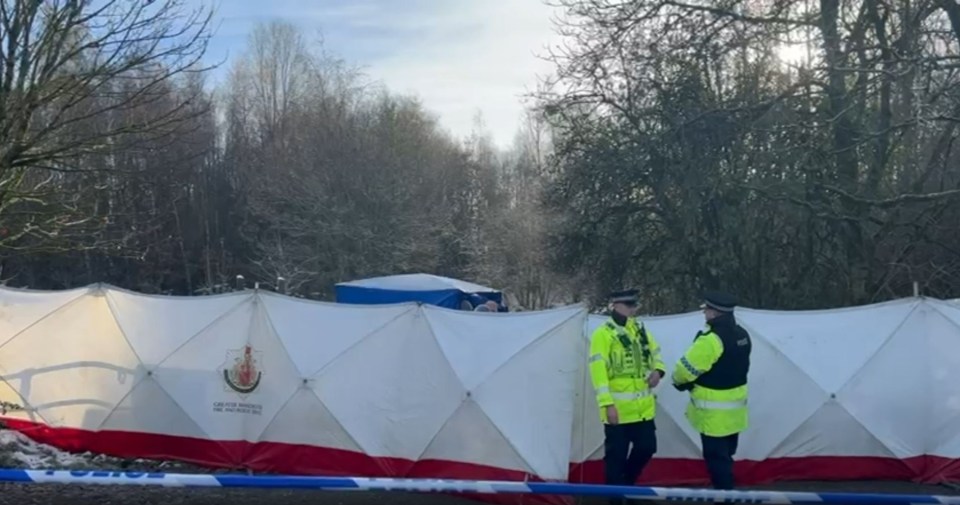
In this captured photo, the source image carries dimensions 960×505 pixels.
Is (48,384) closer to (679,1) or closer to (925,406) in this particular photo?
(925,406)

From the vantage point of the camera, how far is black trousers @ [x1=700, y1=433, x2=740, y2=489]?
7.34 metres

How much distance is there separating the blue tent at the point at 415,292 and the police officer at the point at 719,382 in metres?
15.2

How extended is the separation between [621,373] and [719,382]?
0.78 metres

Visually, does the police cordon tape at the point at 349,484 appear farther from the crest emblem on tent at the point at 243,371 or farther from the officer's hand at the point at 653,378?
the crest emblem on tent at the point at 243,371

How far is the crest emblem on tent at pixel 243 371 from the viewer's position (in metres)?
9.22

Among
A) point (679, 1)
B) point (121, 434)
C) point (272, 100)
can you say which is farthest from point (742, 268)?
point (272, 100)

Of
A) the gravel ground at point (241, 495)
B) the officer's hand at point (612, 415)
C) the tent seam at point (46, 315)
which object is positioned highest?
the tent seam at point (46, 315)

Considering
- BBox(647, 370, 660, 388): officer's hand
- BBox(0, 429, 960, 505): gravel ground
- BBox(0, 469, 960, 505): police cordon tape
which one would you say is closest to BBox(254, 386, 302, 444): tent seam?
BBox(0, 429, 960, 505): gravel ground

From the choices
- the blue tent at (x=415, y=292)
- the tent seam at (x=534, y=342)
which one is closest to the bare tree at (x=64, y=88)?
the tent seam at (x=534, y=342)

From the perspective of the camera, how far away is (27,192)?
11.7m

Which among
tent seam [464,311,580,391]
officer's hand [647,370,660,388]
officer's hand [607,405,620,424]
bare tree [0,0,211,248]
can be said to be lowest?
officer's hand [607,405,620,424]

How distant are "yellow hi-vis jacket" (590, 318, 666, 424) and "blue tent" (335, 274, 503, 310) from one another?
14975mm

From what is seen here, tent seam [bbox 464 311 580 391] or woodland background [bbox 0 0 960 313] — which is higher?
woodland background [bbox 0 0 960 313]

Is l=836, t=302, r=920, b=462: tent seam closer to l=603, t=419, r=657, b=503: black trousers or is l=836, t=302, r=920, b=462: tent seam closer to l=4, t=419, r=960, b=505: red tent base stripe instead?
l=4, t=419, r=960, b=505: red tent base stripe
